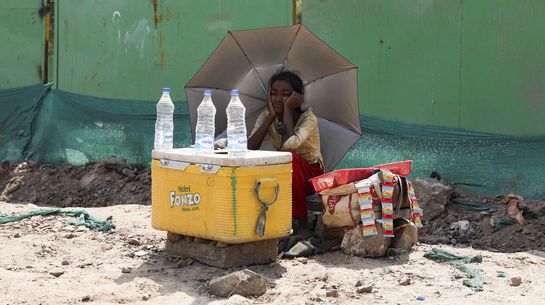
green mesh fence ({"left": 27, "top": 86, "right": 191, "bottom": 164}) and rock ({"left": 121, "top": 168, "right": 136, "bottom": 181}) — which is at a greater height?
green mesh fence ({"left": 27, "top": 86, "right": 191, "bottom": 164})

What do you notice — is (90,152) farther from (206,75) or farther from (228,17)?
(206,75)

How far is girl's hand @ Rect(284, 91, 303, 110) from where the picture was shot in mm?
6214

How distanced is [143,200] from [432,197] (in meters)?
3.21

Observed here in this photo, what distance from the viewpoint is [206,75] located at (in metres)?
6.50

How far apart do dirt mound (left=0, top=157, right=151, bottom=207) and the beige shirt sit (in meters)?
2.68

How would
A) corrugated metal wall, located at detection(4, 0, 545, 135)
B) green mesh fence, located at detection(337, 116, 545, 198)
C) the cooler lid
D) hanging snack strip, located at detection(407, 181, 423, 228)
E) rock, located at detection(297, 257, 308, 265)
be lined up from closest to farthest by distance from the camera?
the cooler lid → rock, located at detection(297, 257, 308, 265) → hanging snack strip, located at detection(407, 181, 423, 228) → green mesh fence, located at detection(337, 116, 545, 198) → corrugated metal wall, located at detection(4, 0, 545, 135)

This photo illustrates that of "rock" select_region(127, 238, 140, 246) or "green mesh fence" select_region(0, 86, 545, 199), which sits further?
"green mesh fence" select_region(0, 86, 545, 199)

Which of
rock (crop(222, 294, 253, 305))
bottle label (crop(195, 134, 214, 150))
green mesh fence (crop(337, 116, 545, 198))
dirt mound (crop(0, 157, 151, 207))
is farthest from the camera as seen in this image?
dirt mound (crop(0, 157, 151, 207))

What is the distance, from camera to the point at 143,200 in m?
8.69

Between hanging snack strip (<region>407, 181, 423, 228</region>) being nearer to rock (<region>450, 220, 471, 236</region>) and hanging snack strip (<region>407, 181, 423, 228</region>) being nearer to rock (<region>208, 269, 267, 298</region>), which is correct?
rock (<region>450, 220, 471, 236</region>)

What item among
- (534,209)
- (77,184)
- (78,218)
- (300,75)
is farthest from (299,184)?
(77,184)

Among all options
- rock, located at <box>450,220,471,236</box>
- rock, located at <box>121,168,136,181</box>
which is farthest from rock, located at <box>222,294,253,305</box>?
rock, located at <box>121,168,136,181</box>

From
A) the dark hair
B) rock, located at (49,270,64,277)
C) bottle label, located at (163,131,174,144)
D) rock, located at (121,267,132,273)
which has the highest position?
the dark hair

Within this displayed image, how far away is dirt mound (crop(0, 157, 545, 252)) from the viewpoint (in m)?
6.77
